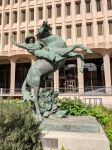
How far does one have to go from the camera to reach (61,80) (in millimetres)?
35250

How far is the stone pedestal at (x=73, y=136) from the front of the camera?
5.67 m

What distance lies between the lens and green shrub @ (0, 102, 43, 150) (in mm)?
4266

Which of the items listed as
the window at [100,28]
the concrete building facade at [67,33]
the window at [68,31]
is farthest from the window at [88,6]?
the window at [68,31]

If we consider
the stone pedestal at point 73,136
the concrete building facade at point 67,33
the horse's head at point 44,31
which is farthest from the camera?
the concrete building facade at point 67,33

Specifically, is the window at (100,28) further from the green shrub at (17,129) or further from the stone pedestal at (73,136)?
the green shrub at (17,129)

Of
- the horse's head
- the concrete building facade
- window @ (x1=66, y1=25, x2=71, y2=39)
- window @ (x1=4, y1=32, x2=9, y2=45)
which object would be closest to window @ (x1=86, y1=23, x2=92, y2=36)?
the concrete building facade

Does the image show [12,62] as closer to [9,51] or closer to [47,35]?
[9,51]

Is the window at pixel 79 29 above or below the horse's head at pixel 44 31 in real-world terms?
above

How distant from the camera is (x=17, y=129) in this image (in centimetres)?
448

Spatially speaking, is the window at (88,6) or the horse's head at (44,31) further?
the window at (88,6)

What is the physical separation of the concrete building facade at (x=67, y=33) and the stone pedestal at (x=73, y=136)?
2431 cm

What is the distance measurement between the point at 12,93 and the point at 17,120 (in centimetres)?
3064

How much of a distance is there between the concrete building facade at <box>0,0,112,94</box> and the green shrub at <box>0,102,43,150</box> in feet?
85.1

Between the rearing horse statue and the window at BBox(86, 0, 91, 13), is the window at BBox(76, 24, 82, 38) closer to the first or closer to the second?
the window at BBox(86, 0, 91, 13)
